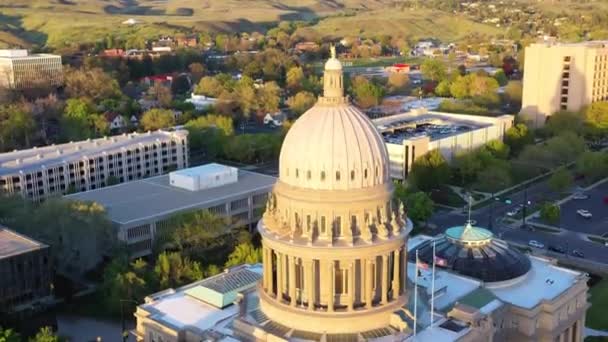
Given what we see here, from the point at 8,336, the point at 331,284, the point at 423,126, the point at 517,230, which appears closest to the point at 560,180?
the point at 517,230

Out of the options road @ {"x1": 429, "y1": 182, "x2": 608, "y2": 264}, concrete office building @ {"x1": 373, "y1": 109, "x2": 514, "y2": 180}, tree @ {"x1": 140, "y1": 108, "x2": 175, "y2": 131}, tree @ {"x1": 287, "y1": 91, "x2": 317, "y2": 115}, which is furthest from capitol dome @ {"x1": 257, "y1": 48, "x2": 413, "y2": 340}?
tree @ {"x1": 287, "y1": 91, "x2": 317, "y2": 115}

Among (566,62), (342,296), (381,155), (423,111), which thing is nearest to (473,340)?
(342,296)

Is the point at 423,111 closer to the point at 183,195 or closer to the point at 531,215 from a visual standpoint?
the point at 531,215

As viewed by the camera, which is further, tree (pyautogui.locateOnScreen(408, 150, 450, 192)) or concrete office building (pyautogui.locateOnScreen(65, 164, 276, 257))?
tree (pyautogui.locateOnScreen(408, 150, 450, 192))

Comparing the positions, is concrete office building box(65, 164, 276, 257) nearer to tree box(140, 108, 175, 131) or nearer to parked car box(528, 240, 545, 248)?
parked car box(528, 240, 545, 248)

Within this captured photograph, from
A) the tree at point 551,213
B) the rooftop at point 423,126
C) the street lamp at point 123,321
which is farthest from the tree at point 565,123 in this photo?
the street lamp at point 123,321

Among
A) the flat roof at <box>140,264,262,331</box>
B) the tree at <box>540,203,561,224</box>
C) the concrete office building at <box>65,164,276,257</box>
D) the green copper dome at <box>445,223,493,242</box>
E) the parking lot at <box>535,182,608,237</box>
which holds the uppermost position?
the green copper dome at <box>445,223,493,242</box>

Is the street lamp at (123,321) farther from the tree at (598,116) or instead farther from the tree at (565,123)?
the tree at (598,116)
